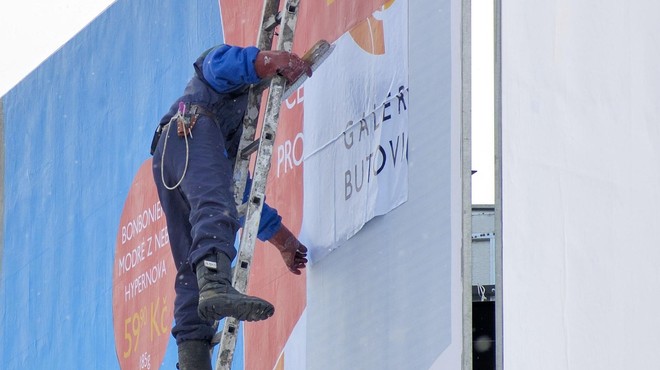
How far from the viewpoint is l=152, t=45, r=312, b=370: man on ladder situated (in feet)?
16.1

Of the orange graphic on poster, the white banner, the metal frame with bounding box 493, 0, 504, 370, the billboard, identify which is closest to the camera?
the metal frame with bounding box 493, 0, 504, 370

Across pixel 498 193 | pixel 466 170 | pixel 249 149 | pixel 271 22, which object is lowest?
pixel 498 193

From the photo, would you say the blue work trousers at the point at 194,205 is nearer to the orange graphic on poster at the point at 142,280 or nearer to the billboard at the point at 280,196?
the billboard at the point at 280,196

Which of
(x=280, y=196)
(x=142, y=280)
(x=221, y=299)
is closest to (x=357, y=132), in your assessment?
(x=280, y=196)

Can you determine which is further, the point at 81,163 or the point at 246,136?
the point at 81,163

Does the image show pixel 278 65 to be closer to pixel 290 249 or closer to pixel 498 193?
pixel 290 249

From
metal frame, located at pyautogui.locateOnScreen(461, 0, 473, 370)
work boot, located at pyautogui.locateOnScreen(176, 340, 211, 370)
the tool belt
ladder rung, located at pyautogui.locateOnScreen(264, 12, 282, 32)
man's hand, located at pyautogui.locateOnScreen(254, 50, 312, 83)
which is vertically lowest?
work boot, located at pyautogui.locateOnScreen(176, 340, 211, 370)

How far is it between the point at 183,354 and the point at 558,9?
6.11 feet

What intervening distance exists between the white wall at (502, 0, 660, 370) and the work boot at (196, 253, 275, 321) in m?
0.85

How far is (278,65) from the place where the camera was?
5125 mm

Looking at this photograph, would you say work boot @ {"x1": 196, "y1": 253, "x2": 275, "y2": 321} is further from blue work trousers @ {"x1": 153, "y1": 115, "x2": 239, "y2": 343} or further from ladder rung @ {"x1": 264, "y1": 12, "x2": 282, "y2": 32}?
ladder rung @ {"x1": 264, "y1": 12, "x2": 282, "y2": 32}

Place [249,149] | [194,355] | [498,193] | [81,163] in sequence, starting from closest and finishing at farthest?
1. [498,193]
2. [194,355]
3. [249,149]
4. [81,163]

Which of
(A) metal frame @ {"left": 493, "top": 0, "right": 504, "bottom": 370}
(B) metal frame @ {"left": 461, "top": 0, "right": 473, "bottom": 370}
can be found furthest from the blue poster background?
(A) metal frame @ {"left": 493, "top": 0, "right": 504, "bottom": 370}

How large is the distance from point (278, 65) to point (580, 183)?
1269mm
